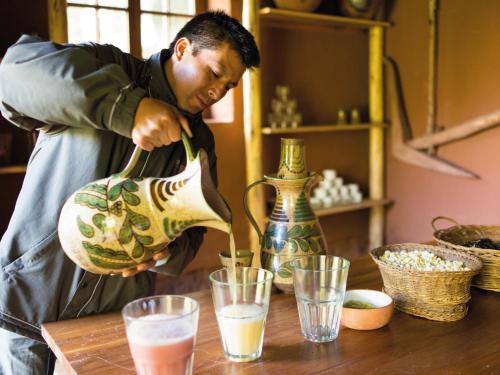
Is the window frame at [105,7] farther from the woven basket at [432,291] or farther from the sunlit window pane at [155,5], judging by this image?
the woven basket at [432,291]

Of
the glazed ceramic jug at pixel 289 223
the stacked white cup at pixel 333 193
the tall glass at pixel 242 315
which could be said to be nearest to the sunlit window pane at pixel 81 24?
the stacked white cup at pixel 333 193

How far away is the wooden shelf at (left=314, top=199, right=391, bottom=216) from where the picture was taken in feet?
10.7

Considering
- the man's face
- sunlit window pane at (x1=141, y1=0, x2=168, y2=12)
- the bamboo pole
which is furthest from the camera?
the bamboo pole

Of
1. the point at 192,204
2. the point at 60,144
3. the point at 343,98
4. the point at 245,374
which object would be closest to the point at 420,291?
the point at 245,374

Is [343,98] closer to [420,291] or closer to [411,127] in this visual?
[411,127]

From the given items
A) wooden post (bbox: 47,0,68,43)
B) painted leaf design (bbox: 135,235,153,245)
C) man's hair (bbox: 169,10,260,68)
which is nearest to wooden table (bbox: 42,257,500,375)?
painted leaf design (bbox: 135,235,153,245)

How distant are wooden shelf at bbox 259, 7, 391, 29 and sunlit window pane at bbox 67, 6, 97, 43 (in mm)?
924

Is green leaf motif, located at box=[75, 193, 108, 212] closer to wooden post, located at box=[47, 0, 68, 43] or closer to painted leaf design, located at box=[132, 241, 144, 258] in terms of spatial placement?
painted leaf design, located at box=[132, 241, 144, 258]

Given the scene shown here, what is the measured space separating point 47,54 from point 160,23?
2.09 metres

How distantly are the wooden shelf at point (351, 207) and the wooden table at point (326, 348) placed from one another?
204 cm

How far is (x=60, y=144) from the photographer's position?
49.0 inches

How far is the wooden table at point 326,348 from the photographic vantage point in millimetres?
941

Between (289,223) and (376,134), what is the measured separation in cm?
250

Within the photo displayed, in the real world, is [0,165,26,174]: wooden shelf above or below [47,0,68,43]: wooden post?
below
